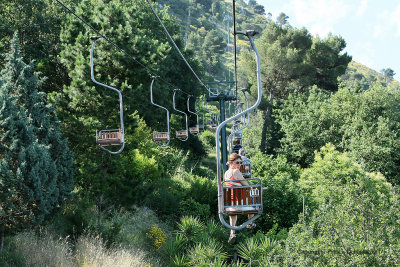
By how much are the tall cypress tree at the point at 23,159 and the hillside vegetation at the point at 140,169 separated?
0.13ft

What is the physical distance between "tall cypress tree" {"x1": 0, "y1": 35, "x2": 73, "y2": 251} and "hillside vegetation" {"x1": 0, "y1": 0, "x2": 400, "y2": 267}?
0.04 m

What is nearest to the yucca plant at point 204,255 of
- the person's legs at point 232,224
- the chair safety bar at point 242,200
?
the person's legs at point 232,224

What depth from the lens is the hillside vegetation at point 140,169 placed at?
12.6m

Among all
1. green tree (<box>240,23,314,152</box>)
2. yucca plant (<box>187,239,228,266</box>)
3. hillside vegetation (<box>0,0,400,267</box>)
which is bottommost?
yucca plant (<box>187,239,228,266</box>)

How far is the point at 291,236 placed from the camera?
1312 cm

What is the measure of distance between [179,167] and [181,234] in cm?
1232

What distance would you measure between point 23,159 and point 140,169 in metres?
8.70

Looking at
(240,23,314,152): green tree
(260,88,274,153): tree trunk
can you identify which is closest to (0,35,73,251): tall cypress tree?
(240,23,314,152): green tree

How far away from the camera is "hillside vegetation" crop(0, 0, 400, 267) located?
12.6m

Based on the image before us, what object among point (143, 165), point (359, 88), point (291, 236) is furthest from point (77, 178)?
point (359, 88)

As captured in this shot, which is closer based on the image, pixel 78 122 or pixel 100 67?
pixel 78 122

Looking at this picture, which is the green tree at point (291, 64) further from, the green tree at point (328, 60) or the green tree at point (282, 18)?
the green tree at point (282, 18)

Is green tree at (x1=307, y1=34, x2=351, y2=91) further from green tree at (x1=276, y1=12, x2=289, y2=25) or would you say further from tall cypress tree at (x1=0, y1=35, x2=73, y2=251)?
green tree at (x1=276, y1=12, x2=289, y2=25)

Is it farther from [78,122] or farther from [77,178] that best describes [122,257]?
[78,122]
